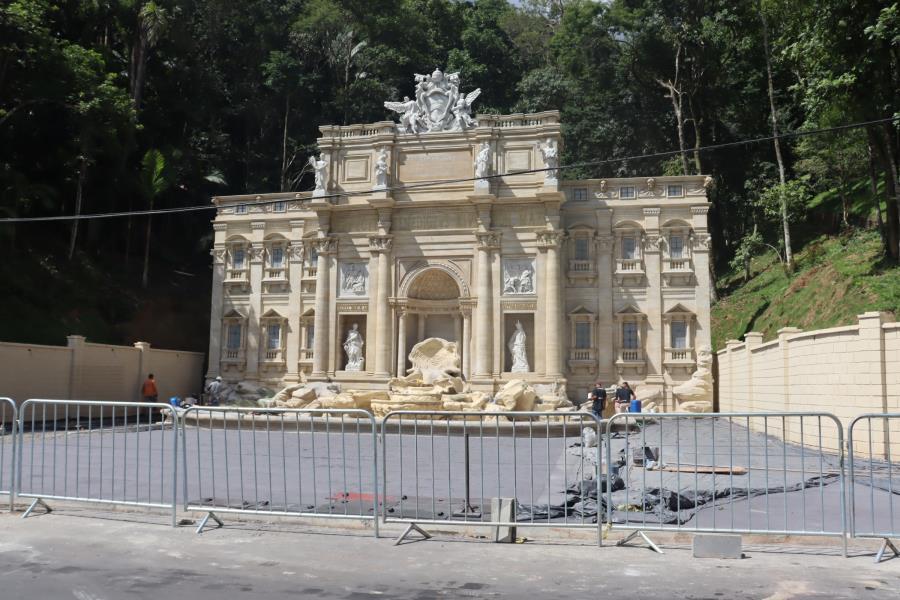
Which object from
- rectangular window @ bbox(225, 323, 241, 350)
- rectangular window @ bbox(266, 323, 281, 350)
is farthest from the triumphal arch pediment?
rectangular window @ bbox(225, 323, 241, 350)

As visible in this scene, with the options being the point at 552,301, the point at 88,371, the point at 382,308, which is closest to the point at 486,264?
the point at 552,301

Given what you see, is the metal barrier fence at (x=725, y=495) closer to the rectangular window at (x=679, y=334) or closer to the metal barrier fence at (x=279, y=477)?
the metal barrier fence at (x=279, y=477)

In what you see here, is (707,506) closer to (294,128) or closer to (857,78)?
(857,78)

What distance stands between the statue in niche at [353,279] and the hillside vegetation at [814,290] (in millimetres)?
16187

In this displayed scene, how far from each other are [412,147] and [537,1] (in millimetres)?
38449

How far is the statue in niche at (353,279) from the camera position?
3344cm

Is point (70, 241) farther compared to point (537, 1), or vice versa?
→ point (537, 1)

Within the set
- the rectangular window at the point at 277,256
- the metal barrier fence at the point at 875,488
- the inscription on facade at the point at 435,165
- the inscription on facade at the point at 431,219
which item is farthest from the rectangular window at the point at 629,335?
the metal barrier fence at the point at 875,488

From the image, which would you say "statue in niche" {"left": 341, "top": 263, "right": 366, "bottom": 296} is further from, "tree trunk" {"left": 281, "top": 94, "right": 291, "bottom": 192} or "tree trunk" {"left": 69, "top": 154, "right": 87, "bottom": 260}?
"tree trunk" {"left": 281, "top": 94, "right": 291, "bottom": 192}

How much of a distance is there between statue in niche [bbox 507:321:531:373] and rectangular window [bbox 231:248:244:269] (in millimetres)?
13089

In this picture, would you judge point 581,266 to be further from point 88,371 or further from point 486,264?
point 88,371

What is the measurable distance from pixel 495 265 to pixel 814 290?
12.1 metres

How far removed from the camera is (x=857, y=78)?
75.7 feet

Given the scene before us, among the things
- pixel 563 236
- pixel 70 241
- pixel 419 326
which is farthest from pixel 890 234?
pixel 70 241
